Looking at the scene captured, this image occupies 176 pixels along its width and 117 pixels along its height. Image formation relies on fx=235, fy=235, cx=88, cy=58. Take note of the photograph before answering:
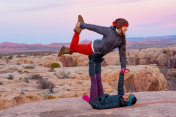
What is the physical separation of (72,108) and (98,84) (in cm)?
90

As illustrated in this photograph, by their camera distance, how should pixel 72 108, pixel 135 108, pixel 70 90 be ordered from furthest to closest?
pixel 70 90 < pixel 72 108 < pixel 135 108

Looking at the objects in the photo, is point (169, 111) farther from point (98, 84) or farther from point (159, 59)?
point (159, 59)

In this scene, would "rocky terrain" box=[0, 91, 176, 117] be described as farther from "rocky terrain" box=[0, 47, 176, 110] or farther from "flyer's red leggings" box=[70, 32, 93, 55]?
"rocky terrain" box=[0, 47, 176, 110]

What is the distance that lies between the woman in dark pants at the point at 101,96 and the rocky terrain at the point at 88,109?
161mm

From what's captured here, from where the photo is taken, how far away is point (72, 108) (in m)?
5.94

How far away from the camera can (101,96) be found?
19.4ft

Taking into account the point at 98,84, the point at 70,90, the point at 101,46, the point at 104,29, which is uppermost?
the point at 104,29

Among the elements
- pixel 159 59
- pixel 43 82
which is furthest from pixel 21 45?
pixel 43 82

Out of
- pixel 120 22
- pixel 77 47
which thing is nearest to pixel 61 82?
pixel 77 47

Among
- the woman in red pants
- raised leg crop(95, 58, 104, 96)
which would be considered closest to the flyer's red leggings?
the woman in red pants

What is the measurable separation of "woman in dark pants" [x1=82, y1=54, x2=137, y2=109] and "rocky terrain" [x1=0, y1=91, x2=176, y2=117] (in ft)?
0.53

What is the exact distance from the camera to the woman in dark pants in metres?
5.62

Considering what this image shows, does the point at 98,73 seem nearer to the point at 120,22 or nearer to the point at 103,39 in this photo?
the point at 103,39

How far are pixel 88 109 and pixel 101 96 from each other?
0.46 m
